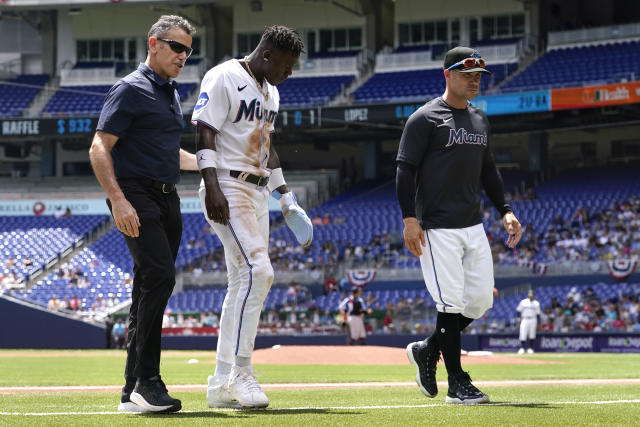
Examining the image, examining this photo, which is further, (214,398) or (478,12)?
(478,12)

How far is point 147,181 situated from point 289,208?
3.17ft

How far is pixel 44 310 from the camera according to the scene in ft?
107

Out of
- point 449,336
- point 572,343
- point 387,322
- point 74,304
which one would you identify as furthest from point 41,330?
point 449,336

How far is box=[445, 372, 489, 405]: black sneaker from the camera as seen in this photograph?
640 cm

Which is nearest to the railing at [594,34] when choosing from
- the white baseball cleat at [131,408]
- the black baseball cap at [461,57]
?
the black baseball cap at [461,57]

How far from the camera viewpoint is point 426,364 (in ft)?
22.0

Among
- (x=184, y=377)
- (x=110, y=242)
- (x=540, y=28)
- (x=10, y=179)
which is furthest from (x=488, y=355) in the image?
(x=10, y=179)

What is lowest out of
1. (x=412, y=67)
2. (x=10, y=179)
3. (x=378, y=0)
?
(x=10, y=179)

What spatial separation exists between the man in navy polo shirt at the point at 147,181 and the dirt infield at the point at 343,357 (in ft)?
41.9

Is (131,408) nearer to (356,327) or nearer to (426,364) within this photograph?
(426,364)

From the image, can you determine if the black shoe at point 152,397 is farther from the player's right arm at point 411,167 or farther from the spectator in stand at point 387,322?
the spectator in stand at point 387,322

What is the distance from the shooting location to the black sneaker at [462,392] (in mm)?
6398

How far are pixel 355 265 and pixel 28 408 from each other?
26.9 meters

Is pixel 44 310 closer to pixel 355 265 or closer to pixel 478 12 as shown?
pixel 355 265
